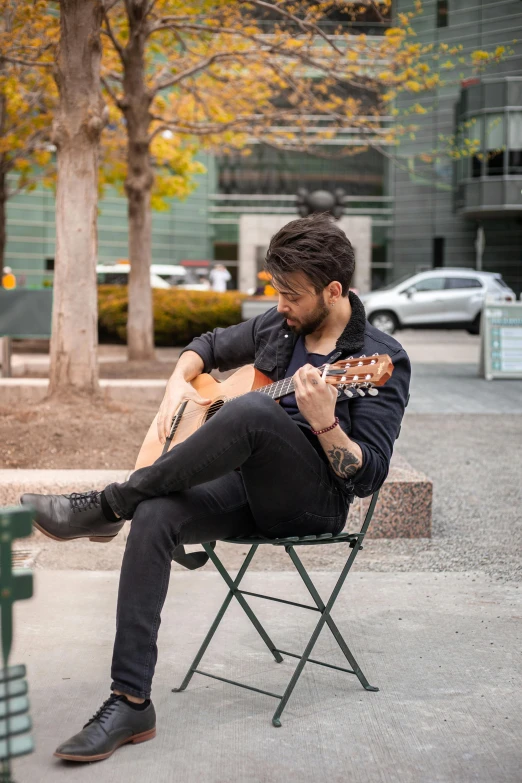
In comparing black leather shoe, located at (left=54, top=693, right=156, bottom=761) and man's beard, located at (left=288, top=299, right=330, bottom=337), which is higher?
man's beard, located at (left=288, top=299, right=330, bottom=337)

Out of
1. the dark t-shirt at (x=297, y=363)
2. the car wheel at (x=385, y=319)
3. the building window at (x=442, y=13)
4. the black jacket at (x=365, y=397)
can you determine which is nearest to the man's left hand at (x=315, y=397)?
the black jacket at (x=365, y=397)

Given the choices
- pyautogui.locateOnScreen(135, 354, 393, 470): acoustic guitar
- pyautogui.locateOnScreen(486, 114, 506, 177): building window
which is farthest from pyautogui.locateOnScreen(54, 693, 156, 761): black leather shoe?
pyautogui.locateOnScreen(486, 114, 506, 177): building window

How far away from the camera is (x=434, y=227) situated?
187 ft

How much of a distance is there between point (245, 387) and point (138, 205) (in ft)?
39.5

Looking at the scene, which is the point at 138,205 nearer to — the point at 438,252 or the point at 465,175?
the point at 465,175

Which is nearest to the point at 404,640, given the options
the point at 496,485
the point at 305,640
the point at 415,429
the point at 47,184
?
the point at 305,640

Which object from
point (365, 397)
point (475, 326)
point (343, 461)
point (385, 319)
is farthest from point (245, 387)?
point (475, 326)

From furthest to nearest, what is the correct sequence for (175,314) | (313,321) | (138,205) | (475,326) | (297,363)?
(475,326)
(175,314)
(138,205)
(297,363)
(313,321)

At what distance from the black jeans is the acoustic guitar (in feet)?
0.63

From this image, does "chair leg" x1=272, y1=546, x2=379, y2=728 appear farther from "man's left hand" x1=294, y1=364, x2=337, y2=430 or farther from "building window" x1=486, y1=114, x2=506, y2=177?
"building window" x1=486, y1=114, x2=506, y2=177

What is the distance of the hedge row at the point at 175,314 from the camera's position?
814 inches

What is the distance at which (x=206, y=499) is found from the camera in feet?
11.6

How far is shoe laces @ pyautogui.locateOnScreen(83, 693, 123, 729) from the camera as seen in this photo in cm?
322

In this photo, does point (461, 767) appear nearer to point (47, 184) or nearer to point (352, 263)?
point (352, 263)
